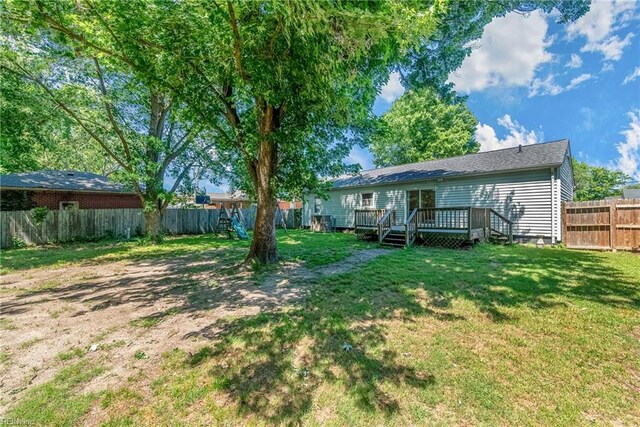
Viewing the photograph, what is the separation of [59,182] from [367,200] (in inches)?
642

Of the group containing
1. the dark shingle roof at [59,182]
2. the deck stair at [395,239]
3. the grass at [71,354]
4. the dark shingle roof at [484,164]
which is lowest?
the grass at [71,354]

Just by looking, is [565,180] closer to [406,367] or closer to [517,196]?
[517,196]

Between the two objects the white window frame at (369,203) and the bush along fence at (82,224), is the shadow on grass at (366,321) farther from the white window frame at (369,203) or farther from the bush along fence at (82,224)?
the bush along fence at (82,224)

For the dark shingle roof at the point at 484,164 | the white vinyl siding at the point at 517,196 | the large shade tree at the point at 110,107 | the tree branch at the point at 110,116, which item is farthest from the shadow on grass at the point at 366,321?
the tree branch at the point at 110,116

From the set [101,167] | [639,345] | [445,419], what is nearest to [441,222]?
[639,345]

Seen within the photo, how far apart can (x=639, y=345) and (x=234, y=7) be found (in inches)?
273

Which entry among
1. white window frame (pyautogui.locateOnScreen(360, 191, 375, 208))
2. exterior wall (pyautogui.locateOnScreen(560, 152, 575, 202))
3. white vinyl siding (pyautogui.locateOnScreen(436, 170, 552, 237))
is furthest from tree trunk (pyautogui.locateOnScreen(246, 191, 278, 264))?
exterior wall (pyautogui.locateOnScreen(560, 152, 575, 202))

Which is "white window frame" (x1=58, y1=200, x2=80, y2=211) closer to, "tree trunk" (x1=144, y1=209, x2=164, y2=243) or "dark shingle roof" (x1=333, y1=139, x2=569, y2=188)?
"tree trunk" (x1=144, y1=209, x2=164, y2=243)

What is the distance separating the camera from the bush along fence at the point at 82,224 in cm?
1122

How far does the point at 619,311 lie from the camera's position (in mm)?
3900

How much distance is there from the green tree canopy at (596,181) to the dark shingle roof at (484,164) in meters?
29.8

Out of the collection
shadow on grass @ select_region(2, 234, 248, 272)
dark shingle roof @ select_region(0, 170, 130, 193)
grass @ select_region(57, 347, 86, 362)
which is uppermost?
dark shingle roof @ select_region(0, 170, 130, 193)

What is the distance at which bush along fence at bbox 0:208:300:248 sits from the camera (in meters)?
11.2

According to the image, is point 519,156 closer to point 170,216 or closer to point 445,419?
point 445,419
